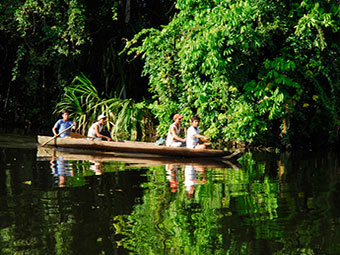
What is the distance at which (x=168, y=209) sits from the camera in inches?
248

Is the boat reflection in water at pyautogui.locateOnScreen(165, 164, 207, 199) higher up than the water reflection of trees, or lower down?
higher up

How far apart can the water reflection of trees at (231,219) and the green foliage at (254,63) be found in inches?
176

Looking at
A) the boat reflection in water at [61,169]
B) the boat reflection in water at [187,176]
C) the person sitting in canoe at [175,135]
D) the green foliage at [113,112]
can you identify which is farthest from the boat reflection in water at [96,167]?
the green foliage at [113,112]

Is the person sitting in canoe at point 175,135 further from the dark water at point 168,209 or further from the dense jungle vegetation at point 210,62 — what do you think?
the dark water at point 168,209

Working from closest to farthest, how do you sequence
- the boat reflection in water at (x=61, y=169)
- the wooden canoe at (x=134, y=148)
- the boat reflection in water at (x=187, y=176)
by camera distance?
the boat reflection in water at (x=187, y=176), the boat reflection in water at (x=61, y=169), the wooden canoe at (x=134, y=148)

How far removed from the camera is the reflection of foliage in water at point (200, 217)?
15.9ft

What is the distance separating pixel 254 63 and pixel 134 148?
3.71 m

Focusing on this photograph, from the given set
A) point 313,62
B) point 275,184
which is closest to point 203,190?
point 275,184

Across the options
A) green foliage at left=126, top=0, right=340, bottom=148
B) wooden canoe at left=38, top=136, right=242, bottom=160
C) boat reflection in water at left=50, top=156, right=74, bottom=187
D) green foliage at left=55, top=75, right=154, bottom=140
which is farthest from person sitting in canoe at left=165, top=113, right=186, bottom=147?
green foliage at left=55, top=75, right=154, bottom=140

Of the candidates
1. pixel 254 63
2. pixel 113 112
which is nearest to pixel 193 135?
pixel 254 63

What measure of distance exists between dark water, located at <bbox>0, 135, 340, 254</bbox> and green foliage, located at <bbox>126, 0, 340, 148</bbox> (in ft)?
9.20

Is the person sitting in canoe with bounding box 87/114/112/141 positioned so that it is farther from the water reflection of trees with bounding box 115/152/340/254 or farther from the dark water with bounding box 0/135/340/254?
the water reflection of trees with bounding box 115/152/340/254

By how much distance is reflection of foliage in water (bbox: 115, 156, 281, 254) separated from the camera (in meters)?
4.83

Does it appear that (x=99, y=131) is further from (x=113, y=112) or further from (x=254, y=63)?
(x=254, y=63)
